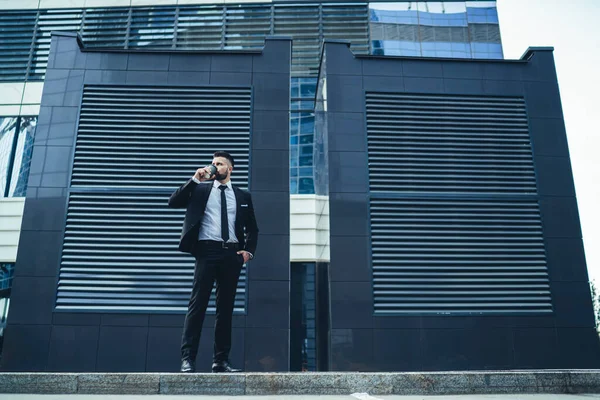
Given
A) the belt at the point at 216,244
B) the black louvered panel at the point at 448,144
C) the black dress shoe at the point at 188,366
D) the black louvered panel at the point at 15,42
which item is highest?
the black louvered panel at the point at 15,42

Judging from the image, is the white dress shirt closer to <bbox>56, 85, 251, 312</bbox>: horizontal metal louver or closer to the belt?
the belt

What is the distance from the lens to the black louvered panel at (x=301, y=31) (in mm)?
15656

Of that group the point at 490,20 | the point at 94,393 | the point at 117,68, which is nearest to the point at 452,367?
the point at 94,393

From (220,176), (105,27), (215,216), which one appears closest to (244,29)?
(105,27)

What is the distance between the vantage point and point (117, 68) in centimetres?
1146

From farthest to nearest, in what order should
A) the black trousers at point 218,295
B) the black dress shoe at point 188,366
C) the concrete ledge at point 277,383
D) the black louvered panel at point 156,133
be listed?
1. the black louvered panel at point 156,133
2. the black trousers at point 218,295
3. the black dress shoe at point 188,366
4. the concrete ledge at point 277,383

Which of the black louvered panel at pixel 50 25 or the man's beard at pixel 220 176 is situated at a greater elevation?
the black louvered panel at pixel 50 25

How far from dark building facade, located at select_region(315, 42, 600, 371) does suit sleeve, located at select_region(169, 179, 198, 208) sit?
5.28m

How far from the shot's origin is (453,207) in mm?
10844

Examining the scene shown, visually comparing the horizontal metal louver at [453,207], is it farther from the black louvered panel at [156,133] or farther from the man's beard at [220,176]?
the man's beard at [220,176]

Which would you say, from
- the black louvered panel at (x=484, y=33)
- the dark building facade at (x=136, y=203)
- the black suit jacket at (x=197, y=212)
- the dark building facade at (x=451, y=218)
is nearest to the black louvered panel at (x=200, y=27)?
the dark building facade at (x=136, y=203)

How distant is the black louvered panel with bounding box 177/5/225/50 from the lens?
1592 cm

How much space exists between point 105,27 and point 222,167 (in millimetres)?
12977

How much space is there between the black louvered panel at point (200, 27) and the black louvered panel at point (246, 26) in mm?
265
